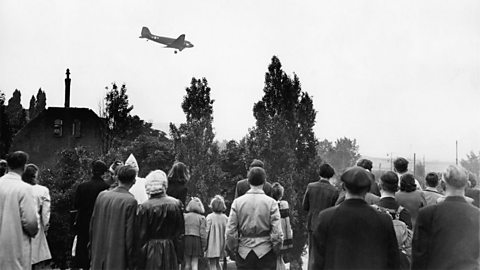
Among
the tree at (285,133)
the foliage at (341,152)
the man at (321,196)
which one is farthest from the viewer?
the foliage at (341,152)

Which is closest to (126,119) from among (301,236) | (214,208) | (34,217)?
(301,236)

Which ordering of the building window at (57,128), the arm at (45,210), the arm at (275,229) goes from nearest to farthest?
the arm at (275,229) < the arm at (45,210) < the building window at (57,128)

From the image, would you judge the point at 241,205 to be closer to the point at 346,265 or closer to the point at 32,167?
the point at 346,265

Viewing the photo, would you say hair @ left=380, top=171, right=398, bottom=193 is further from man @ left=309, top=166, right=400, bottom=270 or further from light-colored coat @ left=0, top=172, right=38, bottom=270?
light-colored coat @ left=0, top=172, right=38, bottom=270

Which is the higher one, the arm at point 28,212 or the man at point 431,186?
the man at point 431,186

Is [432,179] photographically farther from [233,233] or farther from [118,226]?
[118,226]

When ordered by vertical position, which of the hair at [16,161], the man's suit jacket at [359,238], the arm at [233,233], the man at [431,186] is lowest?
the arm at [233,233]

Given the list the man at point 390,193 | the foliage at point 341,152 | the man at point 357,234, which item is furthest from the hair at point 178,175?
the foliage at point 341,152

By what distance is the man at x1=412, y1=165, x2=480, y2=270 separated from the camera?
4.68 meters

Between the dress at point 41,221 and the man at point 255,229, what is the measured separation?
244cm

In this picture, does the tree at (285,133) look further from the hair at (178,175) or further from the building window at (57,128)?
the hair at (178,175)

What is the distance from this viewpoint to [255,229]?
6.36 metres

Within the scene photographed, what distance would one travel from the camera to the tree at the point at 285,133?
3422 centimetres

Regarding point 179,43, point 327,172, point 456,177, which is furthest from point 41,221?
point 179,43
